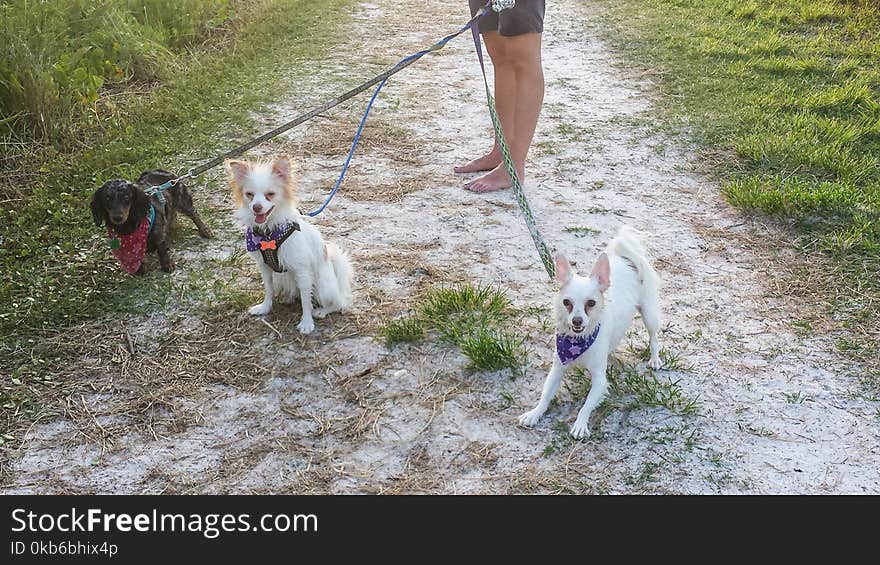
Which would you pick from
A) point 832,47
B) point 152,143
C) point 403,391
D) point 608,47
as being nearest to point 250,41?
point 152,143

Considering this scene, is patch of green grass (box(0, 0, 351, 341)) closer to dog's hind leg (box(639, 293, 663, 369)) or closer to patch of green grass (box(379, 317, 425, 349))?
patch of green grass (box(379, 317, 425, 349))

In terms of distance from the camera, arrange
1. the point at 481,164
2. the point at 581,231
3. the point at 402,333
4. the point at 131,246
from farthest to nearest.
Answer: the point at 481,164 → the point at 581,231 → the point at 131,246 → the point at 402,333

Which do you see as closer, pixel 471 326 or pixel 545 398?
pixel 545 398

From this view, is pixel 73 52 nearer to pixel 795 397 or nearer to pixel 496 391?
pixel 496 391

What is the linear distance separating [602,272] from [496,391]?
0.73m

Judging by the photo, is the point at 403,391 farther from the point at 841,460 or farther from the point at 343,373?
the point at 841,460

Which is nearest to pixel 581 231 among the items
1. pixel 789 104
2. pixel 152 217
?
pixel 152 217

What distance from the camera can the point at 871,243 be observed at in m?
4.16

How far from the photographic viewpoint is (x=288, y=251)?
139 inches

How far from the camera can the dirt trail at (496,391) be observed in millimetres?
2777

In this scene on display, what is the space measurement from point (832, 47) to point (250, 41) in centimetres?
584

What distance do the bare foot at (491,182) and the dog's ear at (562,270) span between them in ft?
7.71

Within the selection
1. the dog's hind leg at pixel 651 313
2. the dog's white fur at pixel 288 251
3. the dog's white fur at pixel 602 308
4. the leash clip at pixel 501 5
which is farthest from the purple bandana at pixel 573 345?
the leash clip at pixel 501 5

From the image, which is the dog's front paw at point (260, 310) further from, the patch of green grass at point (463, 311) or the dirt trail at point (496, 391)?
the patch of green grass at point (463, 311)
